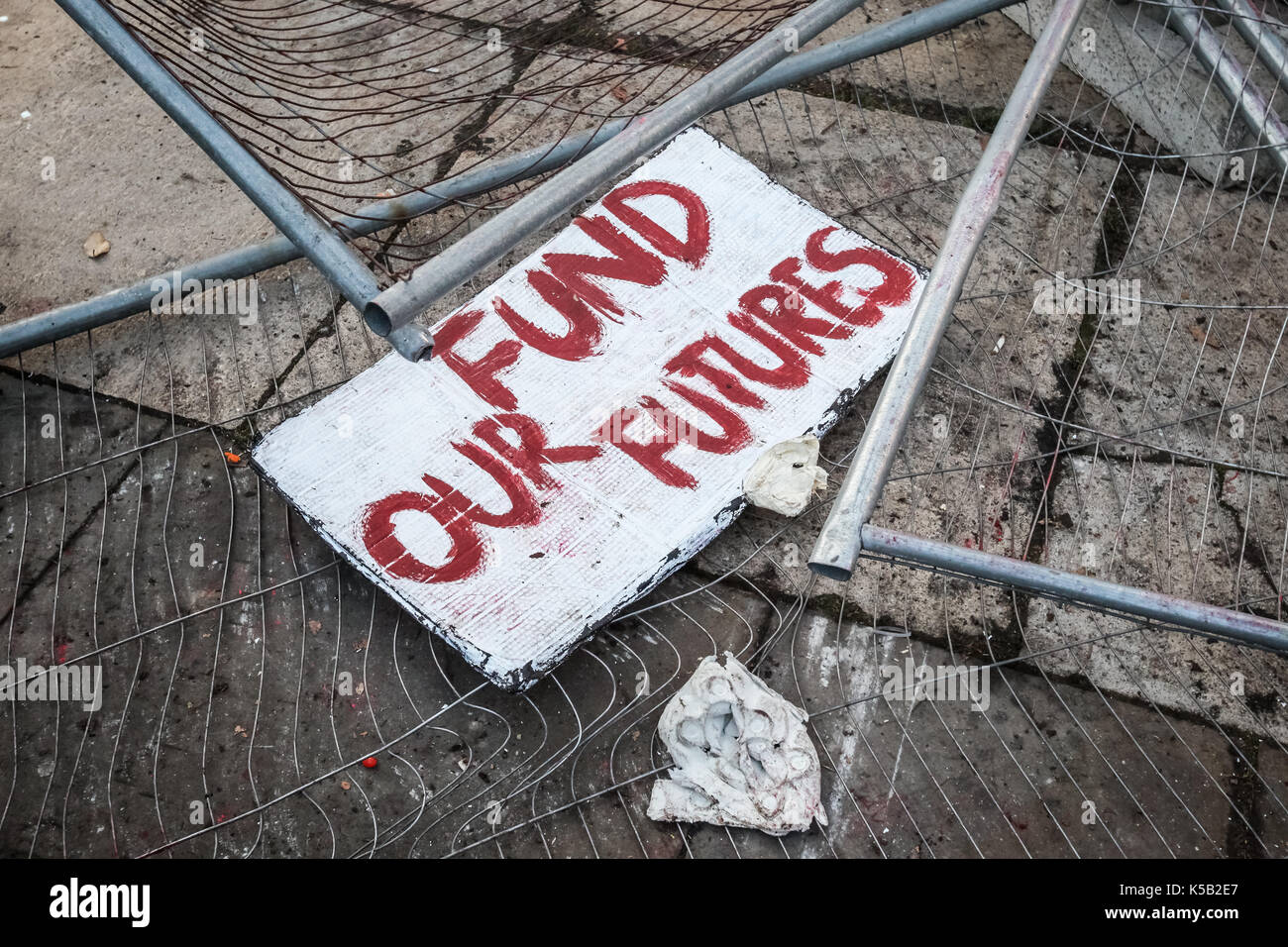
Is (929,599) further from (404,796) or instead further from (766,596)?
(404,796)

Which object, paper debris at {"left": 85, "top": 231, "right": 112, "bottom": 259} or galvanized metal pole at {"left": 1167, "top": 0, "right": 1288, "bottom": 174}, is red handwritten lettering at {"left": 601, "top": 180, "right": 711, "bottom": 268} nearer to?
galvanized metal pole at {"left": 1167, "top": 0, "right": 1288, "bottom": 174}

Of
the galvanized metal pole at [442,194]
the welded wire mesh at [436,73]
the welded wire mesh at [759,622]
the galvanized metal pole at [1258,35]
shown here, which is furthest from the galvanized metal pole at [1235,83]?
the welded wire mesh at [436,73]

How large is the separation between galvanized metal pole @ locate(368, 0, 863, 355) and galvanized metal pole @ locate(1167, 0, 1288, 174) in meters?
1.31

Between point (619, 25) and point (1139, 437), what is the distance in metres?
1.98

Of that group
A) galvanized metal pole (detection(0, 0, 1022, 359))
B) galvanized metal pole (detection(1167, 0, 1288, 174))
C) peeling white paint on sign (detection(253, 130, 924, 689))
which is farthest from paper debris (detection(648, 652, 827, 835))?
galvanized metal pole (detection(1167, 0, 1288, 174))

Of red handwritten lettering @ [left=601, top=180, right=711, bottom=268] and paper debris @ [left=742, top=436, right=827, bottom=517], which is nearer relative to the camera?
paper debris @ [left=742, top=436, right=827, bottom=517]

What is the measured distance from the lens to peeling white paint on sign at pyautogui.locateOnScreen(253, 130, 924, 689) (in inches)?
84.2

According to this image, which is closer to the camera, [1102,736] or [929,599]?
[1102,736]

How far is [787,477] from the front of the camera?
2.29 meters

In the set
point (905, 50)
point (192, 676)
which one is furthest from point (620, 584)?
point (905, 50)

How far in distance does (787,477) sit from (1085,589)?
2.96 ft

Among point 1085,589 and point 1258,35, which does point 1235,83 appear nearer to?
point 1258,35

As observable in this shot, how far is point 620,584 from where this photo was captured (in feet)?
7.00

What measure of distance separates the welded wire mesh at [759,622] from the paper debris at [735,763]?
50 mm
